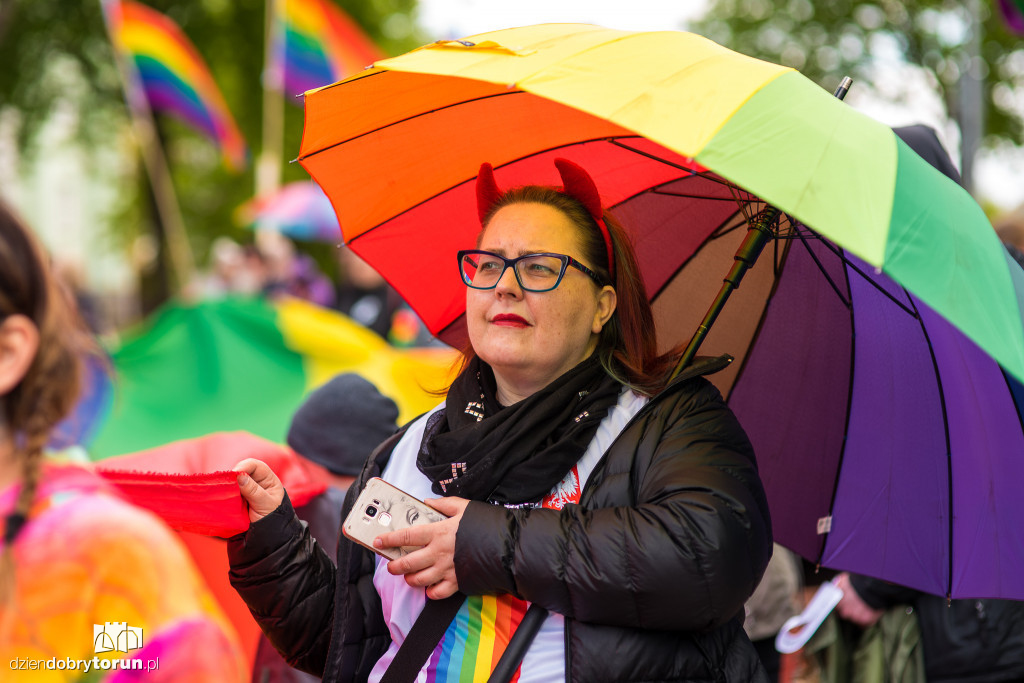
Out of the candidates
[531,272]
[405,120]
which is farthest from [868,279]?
[405,120]

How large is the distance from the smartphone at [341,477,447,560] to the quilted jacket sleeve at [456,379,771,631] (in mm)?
147

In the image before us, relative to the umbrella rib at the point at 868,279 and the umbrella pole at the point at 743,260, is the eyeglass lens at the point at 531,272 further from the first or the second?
the umbrella rib at the point at 868,279

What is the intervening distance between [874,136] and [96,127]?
28.1m

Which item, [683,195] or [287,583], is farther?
[683,195]

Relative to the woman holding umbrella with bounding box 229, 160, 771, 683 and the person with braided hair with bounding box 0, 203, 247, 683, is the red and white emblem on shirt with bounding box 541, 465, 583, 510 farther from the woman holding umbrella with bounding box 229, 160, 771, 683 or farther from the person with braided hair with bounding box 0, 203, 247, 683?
the person with braided hair with bounding box 0, 203, 247, 683

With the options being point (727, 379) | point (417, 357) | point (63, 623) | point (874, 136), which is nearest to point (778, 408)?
point (727, 379)

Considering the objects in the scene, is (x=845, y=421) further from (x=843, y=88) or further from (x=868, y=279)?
(x=843, y=88)

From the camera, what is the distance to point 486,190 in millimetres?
2820

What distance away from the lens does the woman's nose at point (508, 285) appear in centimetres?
258

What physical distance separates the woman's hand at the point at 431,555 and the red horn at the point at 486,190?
89 cm

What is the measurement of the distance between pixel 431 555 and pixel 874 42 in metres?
23.2

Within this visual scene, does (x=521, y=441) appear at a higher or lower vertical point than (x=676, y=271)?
lower

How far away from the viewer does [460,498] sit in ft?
7.66

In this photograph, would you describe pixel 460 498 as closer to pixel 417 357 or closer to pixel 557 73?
pixel 557 73
